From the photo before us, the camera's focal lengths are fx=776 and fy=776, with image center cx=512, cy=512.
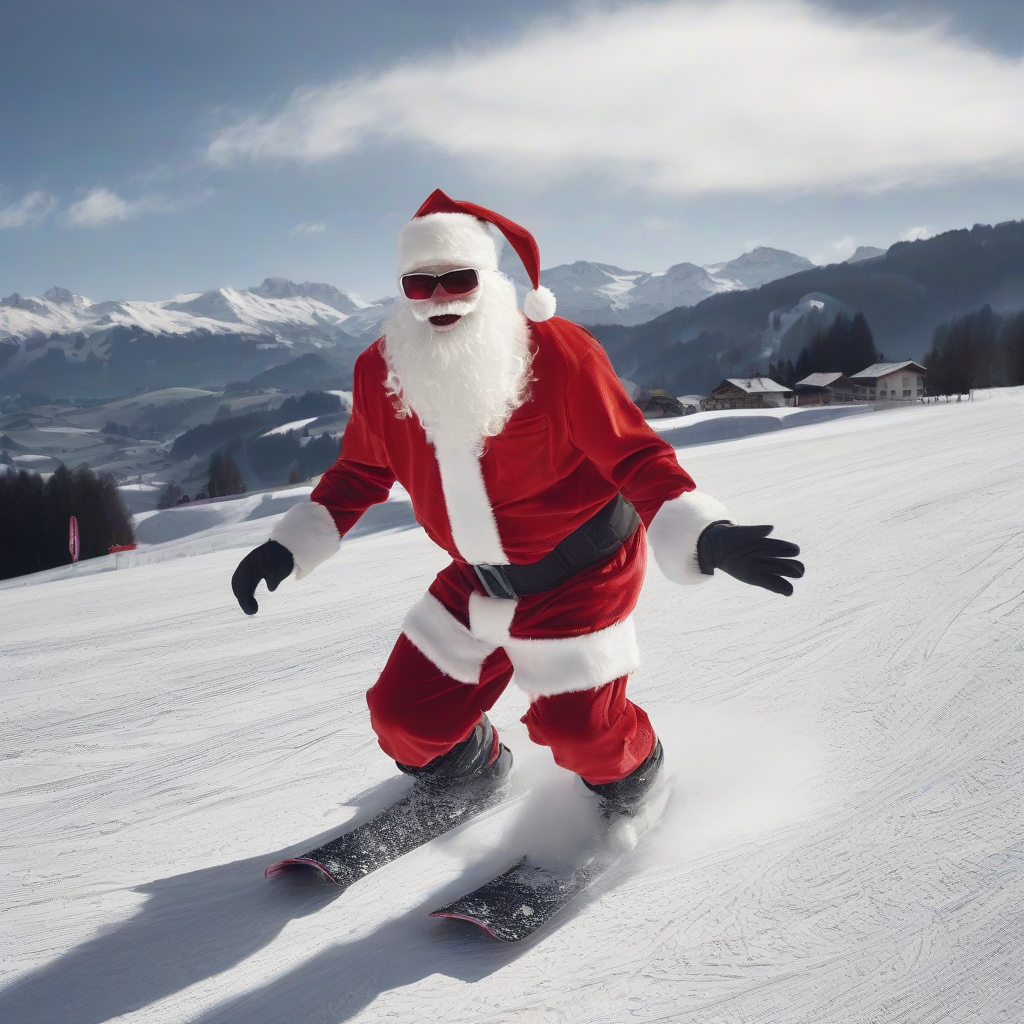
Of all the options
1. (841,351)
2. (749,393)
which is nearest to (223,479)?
(749,393)

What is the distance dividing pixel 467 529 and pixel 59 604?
369 centimetres

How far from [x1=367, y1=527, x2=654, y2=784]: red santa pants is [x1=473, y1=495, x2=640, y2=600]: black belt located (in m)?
0.02

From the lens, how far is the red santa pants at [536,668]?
5.75 feet

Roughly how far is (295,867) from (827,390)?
3789 cm

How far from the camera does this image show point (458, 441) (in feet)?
5.65

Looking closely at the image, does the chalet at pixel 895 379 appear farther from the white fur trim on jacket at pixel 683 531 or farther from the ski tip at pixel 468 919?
the ski tip at pixel 468 919

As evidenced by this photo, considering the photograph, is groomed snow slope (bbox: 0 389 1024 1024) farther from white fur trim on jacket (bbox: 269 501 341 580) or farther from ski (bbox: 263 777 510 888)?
white fur trim on jacket (bbox: 269 501 341 580)

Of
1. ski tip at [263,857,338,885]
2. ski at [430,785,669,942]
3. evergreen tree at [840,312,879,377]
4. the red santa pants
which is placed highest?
evergreen tree at [840,312,879,377]

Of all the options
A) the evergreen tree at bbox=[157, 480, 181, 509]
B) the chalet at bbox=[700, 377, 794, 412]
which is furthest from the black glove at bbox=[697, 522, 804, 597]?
the evergreen tree at bbox=[157, 480, 181, 509]

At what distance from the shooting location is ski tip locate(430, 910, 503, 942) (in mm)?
1487

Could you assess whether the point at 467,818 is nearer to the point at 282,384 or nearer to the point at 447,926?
the point at 447,926

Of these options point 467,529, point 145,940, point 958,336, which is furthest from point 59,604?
point 958,336

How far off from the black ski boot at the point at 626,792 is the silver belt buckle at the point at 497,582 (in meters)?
0.49

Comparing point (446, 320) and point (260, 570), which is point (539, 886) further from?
point (446, 320)
